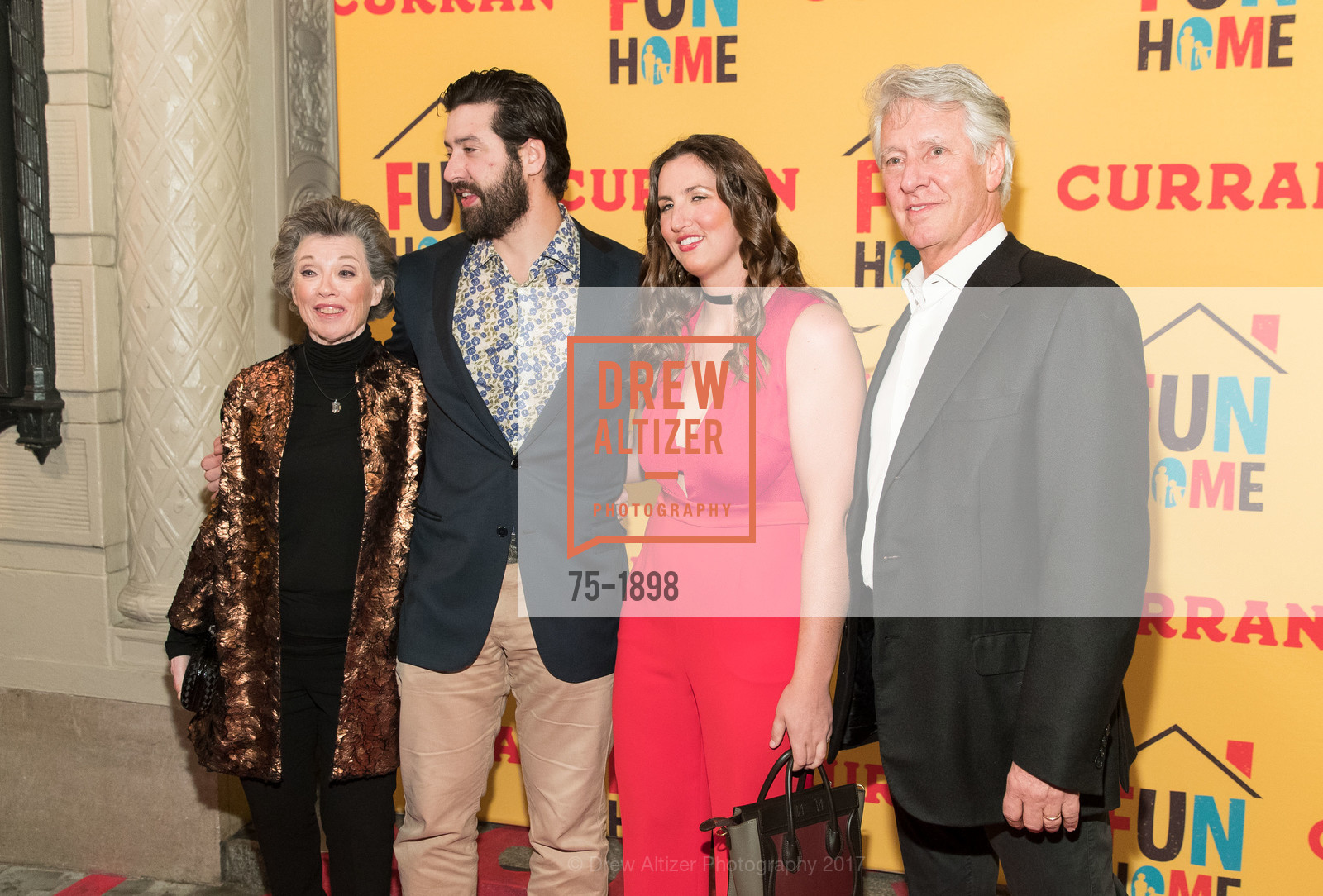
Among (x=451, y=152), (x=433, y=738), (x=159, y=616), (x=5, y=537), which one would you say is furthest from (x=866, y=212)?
(x=5, y=537)

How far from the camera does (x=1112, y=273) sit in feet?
9.74

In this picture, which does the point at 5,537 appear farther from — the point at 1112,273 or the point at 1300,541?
the point at 1300,541

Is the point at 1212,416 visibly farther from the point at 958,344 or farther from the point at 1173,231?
the point at 958,344

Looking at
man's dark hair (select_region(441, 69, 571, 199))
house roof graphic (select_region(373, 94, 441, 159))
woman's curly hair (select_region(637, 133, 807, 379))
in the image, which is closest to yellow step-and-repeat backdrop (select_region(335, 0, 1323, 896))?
house roof graphic (select_region(373, 94, 441, 159))

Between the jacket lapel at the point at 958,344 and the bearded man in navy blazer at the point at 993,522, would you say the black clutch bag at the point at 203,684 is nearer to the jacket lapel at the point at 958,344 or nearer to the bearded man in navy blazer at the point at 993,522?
the bearded man in navy blazer at the point at 993,522

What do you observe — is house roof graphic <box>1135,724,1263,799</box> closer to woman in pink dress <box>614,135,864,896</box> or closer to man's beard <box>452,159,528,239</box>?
woman in pink dress <box>614,135,864,896</box>

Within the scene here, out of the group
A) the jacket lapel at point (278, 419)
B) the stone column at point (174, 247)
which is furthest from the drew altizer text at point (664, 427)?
the stone column at point (174, 247)

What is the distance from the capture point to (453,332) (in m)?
2.52

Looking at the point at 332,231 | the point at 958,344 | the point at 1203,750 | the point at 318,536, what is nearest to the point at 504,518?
the point at 318,536

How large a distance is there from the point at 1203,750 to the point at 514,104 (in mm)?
2800

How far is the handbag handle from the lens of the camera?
196 cm

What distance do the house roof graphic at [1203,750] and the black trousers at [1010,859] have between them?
3.62 feet

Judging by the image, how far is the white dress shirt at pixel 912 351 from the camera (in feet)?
6.50

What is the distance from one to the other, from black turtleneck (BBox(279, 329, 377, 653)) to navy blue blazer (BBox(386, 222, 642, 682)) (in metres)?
0.17
